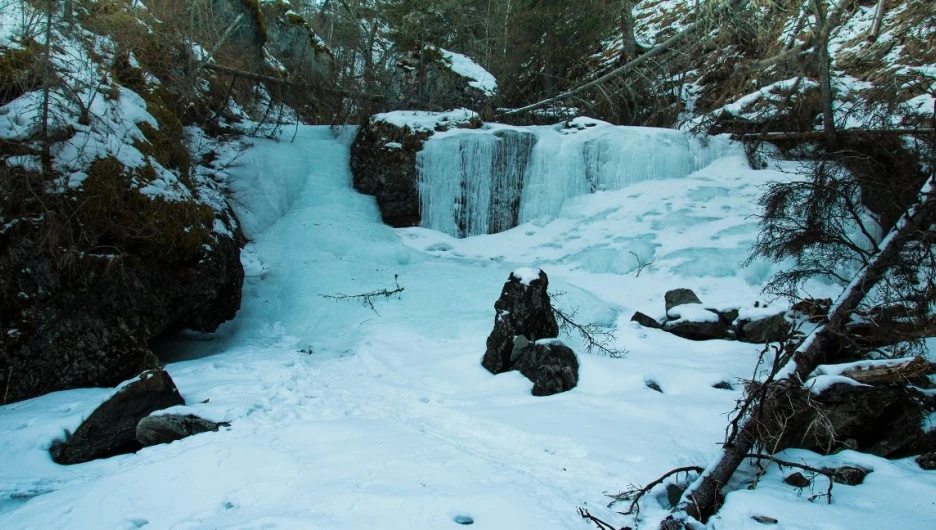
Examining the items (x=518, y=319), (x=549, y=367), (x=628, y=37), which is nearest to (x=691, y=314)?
(x=518, y=319)

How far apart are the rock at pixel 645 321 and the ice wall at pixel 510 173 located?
4.80 metres

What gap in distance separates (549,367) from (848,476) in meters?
2.61

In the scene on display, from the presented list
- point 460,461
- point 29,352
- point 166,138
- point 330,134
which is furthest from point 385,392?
point 330,134

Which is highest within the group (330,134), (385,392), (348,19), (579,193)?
(348,19)

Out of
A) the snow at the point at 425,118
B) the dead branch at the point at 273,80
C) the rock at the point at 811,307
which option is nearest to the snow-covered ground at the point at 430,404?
the rock at the point at 811,307

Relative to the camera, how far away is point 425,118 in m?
12.7

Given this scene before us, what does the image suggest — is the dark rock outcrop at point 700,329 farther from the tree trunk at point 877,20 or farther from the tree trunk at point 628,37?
the tree trunk at point 628,37

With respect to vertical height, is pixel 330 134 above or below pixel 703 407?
above

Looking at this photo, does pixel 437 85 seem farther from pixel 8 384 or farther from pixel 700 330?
pixel 8 384

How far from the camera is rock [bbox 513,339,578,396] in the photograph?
17.5 ft

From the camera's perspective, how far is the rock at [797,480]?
3389 millimetres

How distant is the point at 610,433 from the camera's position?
170 inches

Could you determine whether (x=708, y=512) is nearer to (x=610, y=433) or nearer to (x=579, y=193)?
(x=610, y=433)

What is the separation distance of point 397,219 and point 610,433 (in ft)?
28.7
